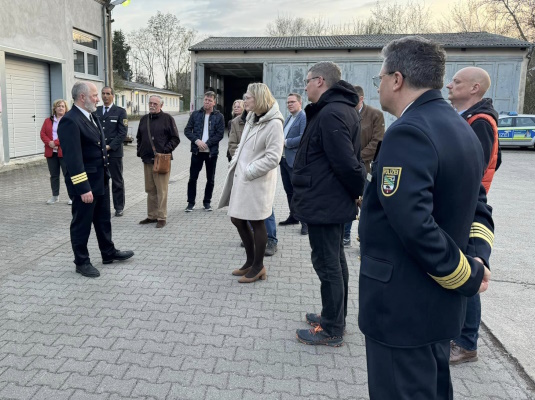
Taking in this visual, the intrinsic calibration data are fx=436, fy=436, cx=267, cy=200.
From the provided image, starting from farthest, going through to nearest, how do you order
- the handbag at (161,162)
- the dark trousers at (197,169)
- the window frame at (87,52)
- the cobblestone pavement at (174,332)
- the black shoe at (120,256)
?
the window frame at (87,52) < the dark trousers at (197,169) < the handbag at (161,162) < the black shoe at (120,256) < the cobblestone pavement at (174,332)

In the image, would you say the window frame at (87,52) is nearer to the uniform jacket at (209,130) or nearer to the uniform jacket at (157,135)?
the uniform jacket at (209,130)

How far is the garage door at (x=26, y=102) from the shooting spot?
12.2 meters

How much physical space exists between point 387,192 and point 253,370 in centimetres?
186

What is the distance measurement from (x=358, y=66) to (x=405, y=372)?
24.8 m

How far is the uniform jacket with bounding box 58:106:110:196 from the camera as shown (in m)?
4.24

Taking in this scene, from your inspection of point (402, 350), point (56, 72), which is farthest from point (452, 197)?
point (56, 72)

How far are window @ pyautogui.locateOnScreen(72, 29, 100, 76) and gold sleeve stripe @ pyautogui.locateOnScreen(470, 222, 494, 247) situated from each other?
53.4 ft

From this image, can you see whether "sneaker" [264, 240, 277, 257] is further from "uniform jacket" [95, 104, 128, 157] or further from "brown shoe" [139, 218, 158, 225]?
"uniform jacket" [95, 104, 128, 157]

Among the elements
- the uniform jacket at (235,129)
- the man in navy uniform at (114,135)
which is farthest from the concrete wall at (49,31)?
the uniform jacket at (235,129)

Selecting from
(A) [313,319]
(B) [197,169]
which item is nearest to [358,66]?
(B) [197,169]

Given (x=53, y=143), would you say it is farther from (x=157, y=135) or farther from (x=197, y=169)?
(x=197, y=169)

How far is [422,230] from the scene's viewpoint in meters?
1.53

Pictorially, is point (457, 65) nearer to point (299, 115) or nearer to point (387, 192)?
point (299, 115)

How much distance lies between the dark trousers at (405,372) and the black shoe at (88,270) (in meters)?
3.56
